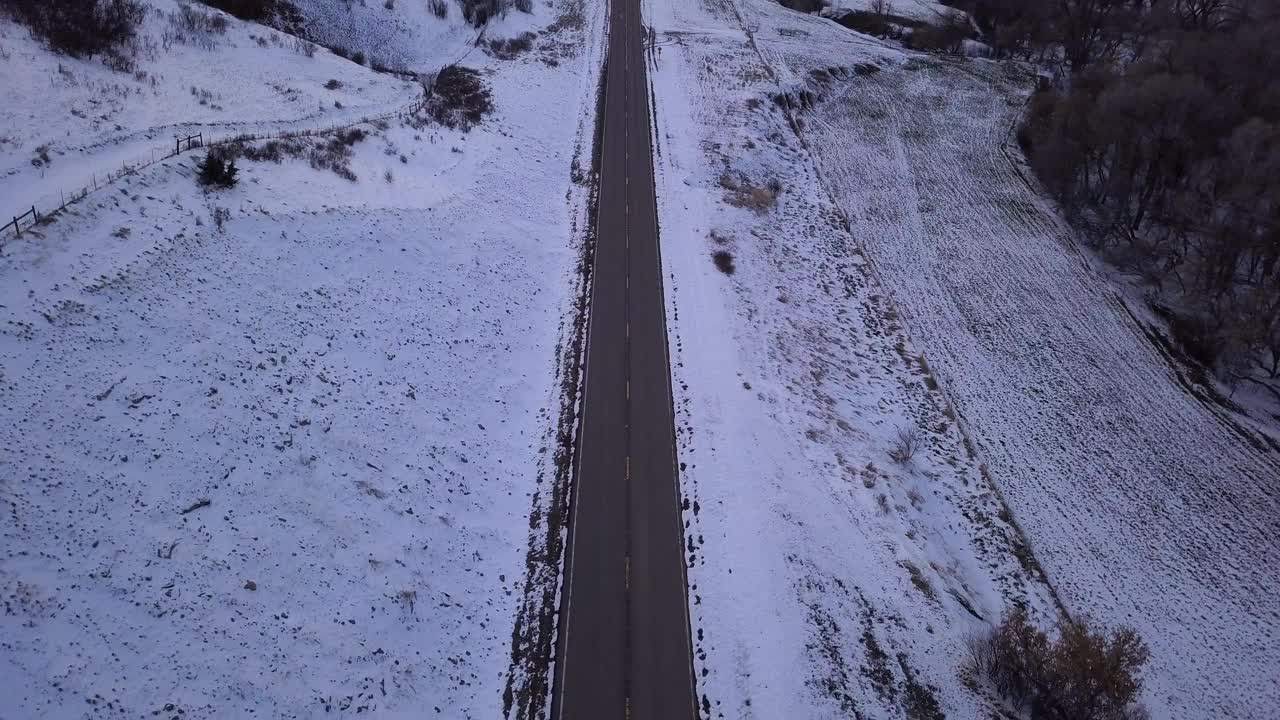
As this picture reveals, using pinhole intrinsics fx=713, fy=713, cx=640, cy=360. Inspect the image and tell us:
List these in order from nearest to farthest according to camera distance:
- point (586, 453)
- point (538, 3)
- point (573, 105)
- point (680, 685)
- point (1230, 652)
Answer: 1. point (680, 685)
2. point (1230, 652)
3. point (586, 453)
4. point (573, 105)
5. point (538, 3)

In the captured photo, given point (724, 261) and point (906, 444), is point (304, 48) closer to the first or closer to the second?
point (724, 261)

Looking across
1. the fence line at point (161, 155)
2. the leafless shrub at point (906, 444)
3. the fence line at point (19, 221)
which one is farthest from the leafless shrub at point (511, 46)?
the leafless shrub at point (906, 444)

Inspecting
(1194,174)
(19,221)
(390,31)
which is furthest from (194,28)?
(1194,174)

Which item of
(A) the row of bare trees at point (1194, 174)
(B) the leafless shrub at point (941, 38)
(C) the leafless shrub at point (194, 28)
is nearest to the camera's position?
(A) the row of bare trees at point (1194, 174)

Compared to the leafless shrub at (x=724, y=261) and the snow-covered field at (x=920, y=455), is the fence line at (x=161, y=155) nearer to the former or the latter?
the snow-covered field at (x=920, y=455)

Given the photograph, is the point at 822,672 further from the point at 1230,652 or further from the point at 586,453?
the point at 1230,652

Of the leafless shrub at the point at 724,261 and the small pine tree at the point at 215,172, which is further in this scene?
the leafless shrub at the point at 724,261

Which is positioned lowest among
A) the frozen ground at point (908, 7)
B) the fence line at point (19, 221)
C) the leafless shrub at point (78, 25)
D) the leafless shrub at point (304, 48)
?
the fence line at point (19, 221)

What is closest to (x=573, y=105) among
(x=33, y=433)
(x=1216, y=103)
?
(x=1216, y=103)
